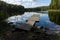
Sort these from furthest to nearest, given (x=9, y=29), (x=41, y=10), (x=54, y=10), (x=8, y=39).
→ (x=41, y=10)
(x=54, y=10)
(x=9, y=29)
(x=8, y=39)

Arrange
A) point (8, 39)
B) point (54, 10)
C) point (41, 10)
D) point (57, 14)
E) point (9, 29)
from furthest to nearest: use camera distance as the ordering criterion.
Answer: point (41, 10) < point (54, 10) < point (57, 14) < point (9, 29) < point (8, 39)

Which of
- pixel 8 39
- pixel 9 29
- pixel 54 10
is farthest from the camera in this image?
pixel 54 10

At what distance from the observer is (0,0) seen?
1113 cm

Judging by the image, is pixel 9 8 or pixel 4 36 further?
pixel 9 8

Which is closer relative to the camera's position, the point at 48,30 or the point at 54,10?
the point at 48,30

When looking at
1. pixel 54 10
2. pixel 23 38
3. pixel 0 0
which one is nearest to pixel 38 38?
pixel 23 38

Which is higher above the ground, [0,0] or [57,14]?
[0,0]

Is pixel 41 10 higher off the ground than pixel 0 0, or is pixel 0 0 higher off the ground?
pixel 0 0

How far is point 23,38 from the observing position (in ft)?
18.5

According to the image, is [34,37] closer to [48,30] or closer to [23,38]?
[23,38]

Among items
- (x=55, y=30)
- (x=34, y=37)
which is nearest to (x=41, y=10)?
(x=55, y=30)

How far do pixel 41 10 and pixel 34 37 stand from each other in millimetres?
5448

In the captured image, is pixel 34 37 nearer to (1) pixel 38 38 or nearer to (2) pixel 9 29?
(1) pixel 38 38

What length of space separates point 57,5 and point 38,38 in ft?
15.9
